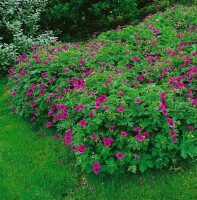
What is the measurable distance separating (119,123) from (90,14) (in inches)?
207

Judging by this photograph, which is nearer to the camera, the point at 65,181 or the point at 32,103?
the point at 65,181

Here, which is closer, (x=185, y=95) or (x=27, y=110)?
(x=185, y=95)

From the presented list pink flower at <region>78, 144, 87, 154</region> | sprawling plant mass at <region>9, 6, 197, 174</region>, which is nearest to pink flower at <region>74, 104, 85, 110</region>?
sprawling plant mass at <region>9, 6, 197, 174</region>

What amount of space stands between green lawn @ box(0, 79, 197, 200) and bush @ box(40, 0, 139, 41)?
177 inches

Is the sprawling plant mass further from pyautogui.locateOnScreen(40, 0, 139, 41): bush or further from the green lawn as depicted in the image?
pyautogui.locateOnScreen(40, 0, 139, 41): bush

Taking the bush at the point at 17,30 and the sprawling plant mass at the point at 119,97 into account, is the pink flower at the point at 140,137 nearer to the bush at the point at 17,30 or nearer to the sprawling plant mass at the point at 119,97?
the sprawling plant mass at the point at 119,97

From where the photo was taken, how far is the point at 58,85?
17.2 feet

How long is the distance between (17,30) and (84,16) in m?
1.96

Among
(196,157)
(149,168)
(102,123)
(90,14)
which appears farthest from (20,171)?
(90,14)

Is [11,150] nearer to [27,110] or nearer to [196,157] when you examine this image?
[27,110]

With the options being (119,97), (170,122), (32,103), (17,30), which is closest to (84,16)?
(17,30)

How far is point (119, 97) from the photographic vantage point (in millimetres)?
4297

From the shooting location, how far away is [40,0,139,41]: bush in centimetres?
844

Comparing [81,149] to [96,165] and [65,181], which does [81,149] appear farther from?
[65,181]
